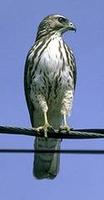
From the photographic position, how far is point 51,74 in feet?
37.3

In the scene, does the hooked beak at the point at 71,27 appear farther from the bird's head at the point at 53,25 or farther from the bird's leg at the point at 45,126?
the bird's leg at the point at 45,126

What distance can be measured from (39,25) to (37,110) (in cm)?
169

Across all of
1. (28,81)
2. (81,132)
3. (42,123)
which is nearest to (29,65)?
(28,81)

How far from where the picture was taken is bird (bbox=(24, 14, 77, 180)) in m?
11.4

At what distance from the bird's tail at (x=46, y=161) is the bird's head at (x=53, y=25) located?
5.85 ft

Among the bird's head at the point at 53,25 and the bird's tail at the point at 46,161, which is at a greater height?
the bird's head at the point at 53,25

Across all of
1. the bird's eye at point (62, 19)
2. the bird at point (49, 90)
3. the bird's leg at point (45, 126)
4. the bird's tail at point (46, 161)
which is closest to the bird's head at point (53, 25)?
the bird's eye at point (62, 19)

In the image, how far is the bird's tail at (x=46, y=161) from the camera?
37.1ft

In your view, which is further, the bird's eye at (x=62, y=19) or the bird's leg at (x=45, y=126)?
the bird's eye at (x=62, y=19)

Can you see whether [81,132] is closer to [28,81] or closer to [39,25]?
[28,81]

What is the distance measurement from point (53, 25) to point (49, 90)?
58.6 inches

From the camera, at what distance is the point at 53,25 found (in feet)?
41.1

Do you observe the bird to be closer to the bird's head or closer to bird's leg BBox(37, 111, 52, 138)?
bird's leg BBox(37, 111, 52, 138)

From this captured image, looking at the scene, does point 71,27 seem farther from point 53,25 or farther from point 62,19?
point 53,25
